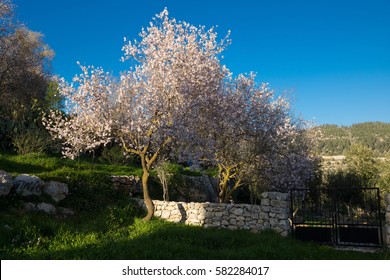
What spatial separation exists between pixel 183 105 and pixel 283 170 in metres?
10.1

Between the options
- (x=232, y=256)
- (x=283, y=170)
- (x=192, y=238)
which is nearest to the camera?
(x=232, y=256)

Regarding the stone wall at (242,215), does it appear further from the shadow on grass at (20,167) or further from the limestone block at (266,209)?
the shadow on grass at (20,167)

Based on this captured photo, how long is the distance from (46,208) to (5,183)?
202 cm

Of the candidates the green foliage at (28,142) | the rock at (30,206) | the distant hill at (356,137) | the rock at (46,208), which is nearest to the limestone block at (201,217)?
the rock at (46,208)

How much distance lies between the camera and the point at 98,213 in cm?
1714

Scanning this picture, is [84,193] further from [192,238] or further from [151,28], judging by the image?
[151,28]

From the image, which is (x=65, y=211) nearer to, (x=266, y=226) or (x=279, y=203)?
(x=266, y=226)

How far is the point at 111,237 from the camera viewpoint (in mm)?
14047

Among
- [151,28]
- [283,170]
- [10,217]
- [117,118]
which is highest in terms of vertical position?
[151,28]

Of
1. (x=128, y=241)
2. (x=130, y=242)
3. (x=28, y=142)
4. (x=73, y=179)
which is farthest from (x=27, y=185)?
(x=28, y=142)

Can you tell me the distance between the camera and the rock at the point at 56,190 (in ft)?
54.7

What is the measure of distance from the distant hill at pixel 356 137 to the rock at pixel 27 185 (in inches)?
4274

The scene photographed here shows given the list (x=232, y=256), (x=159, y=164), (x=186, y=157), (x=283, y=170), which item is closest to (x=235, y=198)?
(x=283, y=170)

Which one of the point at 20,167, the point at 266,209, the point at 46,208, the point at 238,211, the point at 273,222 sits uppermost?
the point at 20,167
